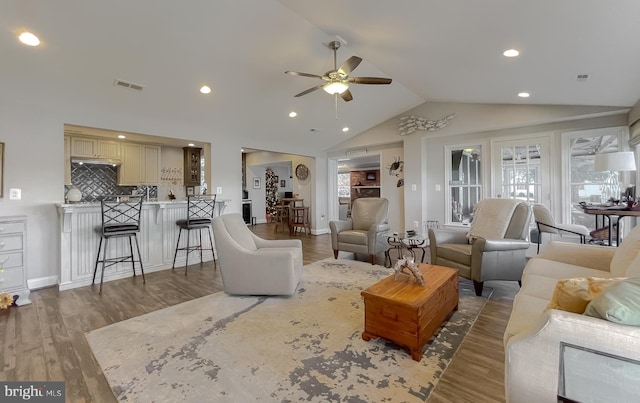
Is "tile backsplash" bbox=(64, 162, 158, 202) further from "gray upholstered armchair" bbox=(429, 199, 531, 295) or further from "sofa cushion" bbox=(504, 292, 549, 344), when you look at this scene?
"sofa cushion" bbox=(504, 292, 549, 344)

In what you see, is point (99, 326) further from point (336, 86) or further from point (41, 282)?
point (336, 86)

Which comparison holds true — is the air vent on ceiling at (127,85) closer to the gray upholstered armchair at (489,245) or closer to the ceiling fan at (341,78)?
the ceiling fan at (341,78)

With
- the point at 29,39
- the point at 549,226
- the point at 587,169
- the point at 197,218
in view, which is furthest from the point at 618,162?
the point at 29,39

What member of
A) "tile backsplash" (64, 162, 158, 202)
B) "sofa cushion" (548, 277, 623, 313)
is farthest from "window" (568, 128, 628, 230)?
"tile backsplash" (64, 162, 158, 202)

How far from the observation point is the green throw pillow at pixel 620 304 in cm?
103

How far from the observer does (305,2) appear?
278 cm

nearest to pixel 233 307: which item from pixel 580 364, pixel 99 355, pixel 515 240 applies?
pixel 99 355

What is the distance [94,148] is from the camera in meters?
5.77

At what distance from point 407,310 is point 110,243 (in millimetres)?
3978

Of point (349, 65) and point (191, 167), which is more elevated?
point (349, 65)

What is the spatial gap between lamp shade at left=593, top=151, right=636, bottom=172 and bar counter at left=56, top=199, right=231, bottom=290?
5.34 metres

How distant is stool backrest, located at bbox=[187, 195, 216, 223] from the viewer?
4625 mm

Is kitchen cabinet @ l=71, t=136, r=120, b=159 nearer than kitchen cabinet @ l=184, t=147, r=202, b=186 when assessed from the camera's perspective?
Yes

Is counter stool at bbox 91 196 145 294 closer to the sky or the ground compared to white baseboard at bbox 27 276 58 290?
closer to the sky
